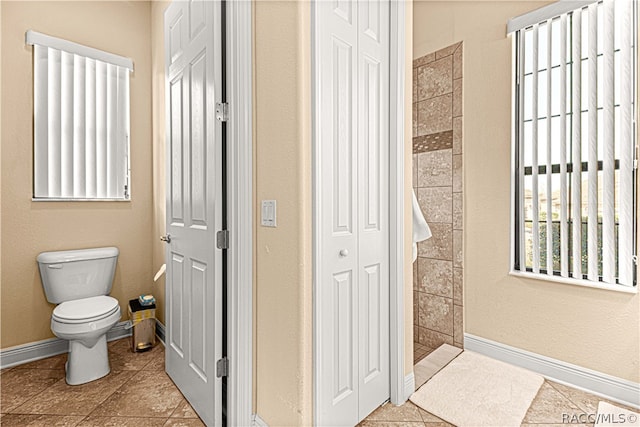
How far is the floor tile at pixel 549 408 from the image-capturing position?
1.62 metres

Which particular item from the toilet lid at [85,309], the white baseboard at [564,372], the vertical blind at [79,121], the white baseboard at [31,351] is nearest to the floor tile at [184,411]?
the toilet lid at [85,309]

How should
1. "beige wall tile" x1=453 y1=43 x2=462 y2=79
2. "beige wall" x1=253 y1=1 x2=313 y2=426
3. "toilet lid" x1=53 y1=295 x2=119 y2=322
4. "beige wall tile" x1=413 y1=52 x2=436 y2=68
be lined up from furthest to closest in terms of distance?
"beige wall tile" x1=413 y1=52 x2=436 y2=68, "beige wall tile" x1=453 y1=43 x2=462 y2=79, "toilet lid" x1=53 y1=295 x2=119 y2=322, "beige wall" x1=253 y1=1 x2=313 y2=426

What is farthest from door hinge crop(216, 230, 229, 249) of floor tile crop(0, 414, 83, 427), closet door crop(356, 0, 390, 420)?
floor tile crop(0, 414, 83, 427)

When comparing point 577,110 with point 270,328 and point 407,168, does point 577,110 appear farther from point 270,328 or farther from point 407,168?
point 270,328

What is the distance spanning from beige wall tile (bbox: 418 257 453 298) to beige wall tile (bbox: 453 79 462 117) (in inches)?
44.7

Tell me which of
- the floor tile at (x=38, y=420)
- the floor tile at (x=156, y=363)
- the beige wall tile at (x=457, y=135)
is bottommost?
the floor tile at (x=38, y=420)

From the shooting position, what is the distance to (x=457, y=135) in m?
2.43

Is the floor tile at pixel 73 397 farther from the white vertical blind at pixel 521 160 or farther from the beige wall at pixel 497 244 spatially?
the white vertical blind at pixel 521 160

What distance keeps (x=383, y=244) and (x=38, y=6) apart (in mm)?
2804

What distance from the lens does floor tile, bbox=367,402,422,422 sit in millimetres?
1617

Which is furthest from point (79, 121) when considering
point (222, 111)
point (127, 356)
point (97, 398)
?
point (97, 398)

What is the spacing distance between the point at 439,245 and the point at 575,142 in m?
1.09

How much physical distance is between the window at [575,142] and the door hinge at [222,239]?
1877 millimetres

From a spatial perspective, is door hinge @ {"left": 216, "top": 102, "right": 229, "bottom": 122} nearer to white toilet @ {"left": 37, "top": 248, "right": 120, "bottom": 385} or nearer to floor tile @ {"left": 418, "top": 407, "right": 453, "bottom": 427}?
white toilet @ {"left": 37, "top": 248, "right": 120, "bottom": 385}
